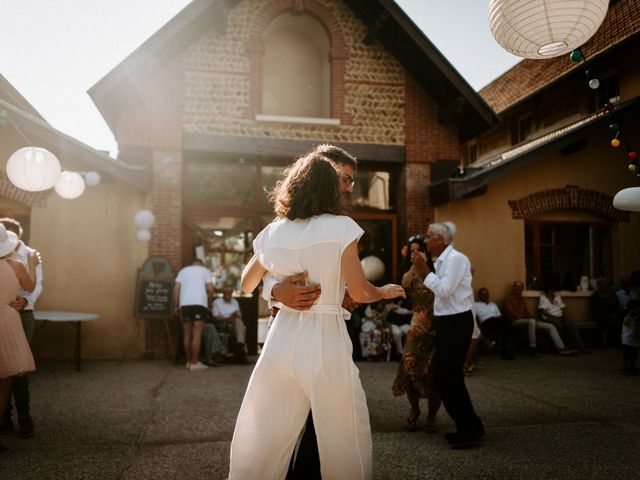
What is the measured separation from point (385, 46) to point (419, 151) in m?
2.06

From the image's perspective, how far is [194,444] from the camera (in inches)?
169

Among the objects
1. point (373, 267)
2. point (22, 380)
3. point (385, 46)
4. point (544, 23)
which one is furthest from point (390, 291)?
point (385, 46)

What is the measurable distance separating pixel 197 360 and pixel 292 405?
6.30m

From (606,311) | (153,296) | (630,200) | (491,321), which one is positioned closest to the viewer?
(630,200)

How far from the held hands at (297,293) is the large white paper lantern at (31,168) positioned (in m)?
4.73

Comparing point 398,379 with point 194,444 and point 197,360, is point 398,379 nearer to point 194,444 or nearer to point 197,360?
point 194,444

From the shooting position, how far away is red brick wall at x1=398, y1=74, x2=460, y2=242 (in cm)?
984

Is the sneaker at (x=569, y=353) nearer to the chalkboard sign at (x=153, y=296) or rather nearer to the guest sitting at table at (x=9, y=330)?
the chalkboard sign at (x=153, y=296)

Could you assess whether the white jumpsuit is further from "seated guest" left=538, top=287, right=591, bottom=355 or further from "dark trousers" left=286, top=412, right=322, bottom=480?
"seated guest" left=538, top=287, right=591, bottom=355

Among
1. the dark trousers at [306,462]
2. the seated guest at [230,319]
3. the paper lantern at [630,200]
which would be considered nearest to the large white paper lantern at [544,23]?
the paper lantern at [630,200]

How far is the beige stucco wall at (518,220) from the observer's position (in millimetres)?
10055

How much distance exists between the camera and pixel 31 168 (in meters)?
5.80

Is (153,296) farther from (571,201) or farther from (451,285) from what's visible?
(571,201)

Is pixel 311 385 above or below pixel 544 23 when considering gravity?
below
